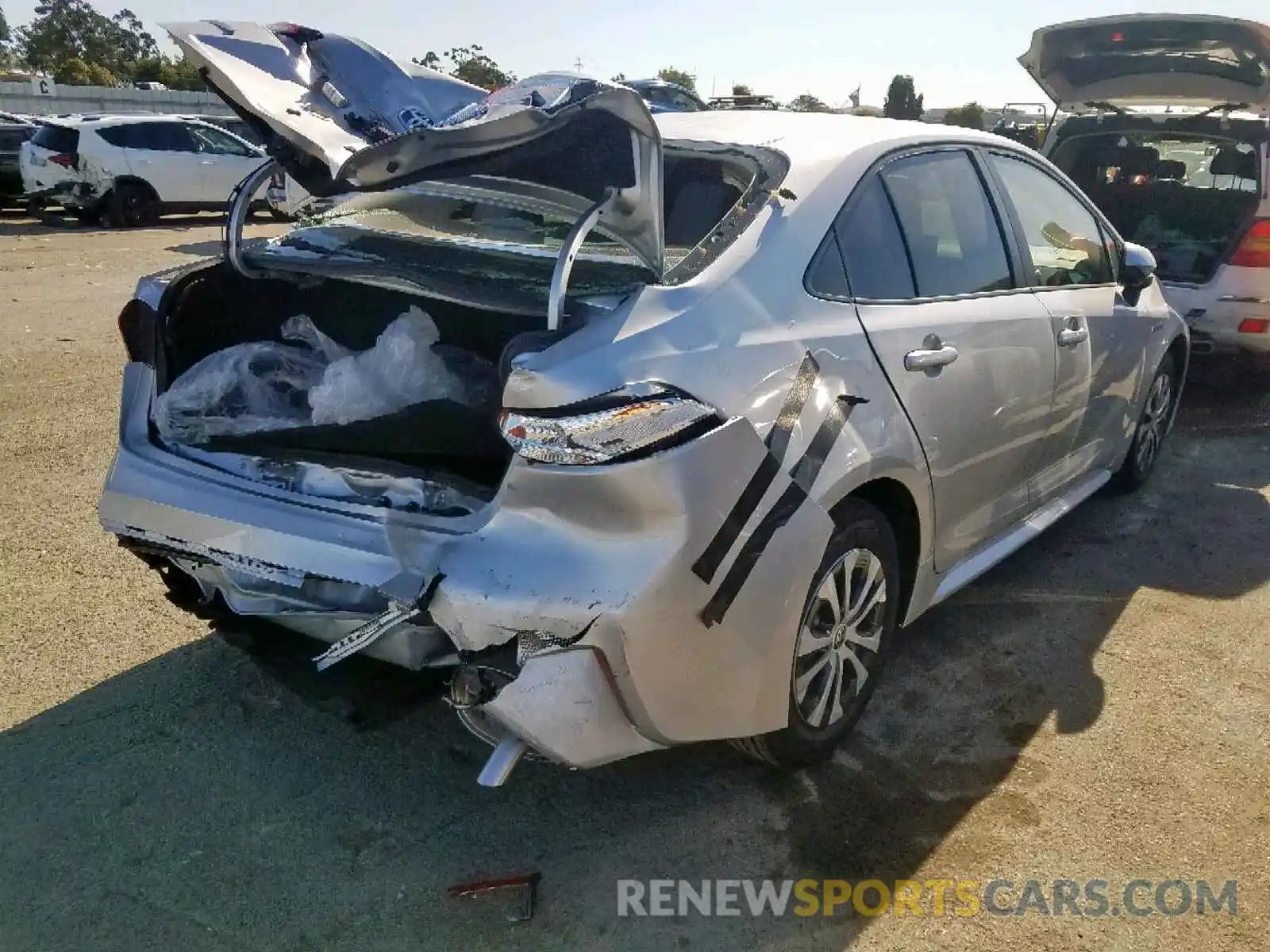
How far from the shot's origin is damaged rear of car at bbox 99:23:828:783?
7.13 feet

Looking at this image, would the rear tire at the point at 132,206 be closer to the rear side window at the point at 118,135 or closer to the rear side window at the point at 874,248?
the rear side window at the point at 118,135

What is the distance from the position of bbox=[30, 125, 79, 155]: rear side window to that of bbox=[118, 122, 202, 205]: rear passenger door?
649mm

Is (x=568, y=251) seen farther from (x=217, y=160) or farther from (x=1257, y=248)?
(x=217, y=160)

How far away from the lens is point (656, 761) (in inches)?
117

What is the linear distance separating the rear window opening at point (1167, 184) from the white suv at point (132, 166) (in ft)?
39.5

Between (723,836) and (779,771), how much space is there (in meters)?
0.29

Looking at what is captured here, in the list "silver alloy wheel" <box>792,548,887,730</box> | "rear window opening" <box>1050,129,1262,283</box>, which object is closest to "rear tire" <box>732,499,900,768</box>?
"silver alloy wheel" <box>792,548,887,730</box>

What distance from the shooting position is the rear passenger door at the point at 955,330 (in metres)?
2.88

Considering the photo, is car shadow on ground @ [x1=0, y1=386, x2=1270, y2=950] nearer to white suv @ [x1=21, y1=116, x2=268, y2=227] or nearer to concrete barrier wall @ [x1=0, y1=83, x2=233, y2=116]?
white suv @ [x1=21, y1=116, x2=268, y2=227]

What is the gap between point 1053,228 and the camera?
13.0 feet

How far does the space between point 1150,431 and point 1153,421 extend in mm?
49

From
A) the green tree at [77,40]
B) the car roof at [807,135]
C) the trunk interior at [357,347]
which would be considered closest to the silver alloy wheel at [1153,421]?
the car roof at [807,135]

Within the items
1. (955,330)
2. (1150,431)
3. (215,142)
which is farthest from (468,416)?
(215,142)

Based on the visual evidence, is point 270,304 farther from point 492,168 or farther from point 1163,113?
point 1163,113
